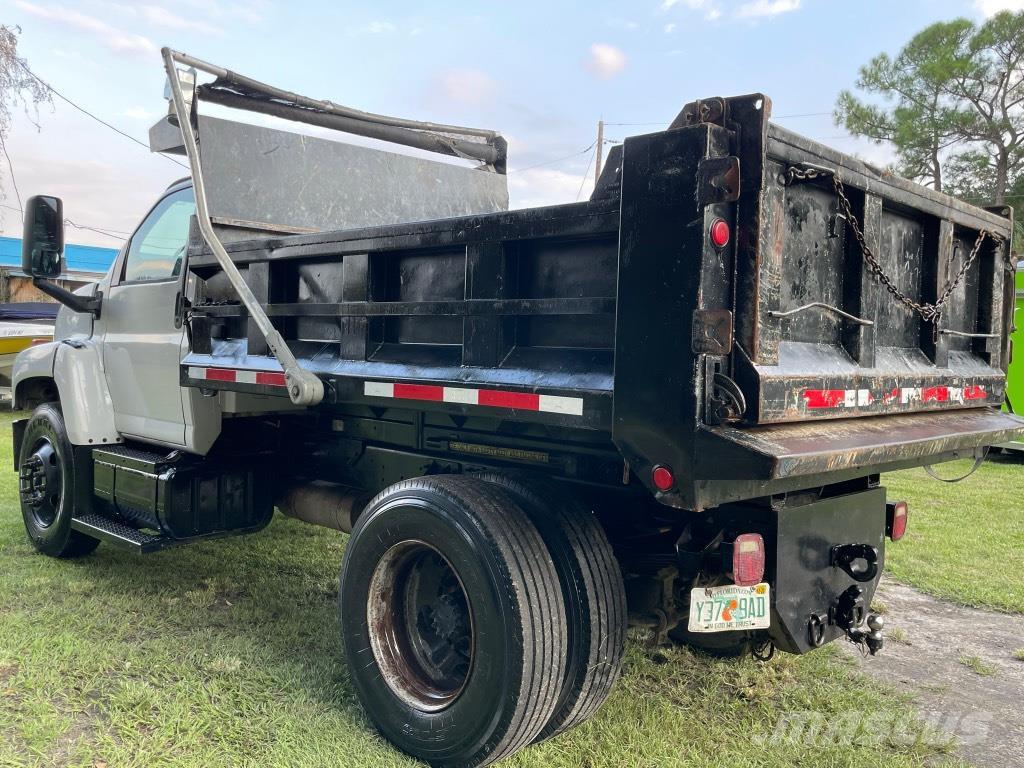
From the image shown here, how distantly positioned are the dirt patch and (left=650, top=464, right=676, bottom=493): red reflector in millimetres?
1767

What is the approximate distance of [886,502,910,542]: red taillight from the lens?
3590 mm

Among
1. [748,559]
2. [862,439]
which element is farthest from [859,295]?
[748,559]

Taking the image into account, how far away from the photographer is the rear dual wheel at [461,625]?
268 centimetres

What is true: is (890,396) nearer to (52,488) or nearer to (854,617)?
(854,617)

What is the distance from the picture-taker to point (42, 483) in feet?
17.5

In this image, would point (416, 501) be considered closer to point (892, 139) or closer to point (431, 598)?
point (431, 598)

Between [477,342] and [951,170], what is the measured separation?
22.6m

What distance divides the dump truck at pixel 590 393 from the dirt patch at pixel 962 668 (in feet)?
1.94

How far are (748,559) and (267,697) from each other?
6.51 feet

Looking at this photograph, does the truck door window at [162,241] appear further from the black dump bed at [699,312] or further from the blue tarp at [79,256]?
the blue tarp at [79,256]

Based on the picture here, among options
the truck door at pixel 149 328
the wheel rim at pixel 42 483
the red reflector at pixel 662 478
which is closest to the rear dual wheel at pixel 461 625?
the red reflector at pixel 662 478

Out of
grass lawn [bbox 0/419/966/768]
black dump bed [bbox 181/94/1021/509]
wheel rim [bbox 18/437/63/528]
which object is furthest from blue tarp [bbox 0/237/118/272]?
black dump bed [bbox 181/94/1021/509]

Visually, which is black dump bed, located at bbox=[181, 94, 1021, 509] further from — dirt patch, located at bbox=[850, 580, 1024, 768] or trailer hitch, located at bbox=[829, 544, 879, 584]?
dirt patch, located at bbox=[850, 580, 1024, 768]

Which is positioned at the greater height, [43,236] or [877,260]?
[43,236]
